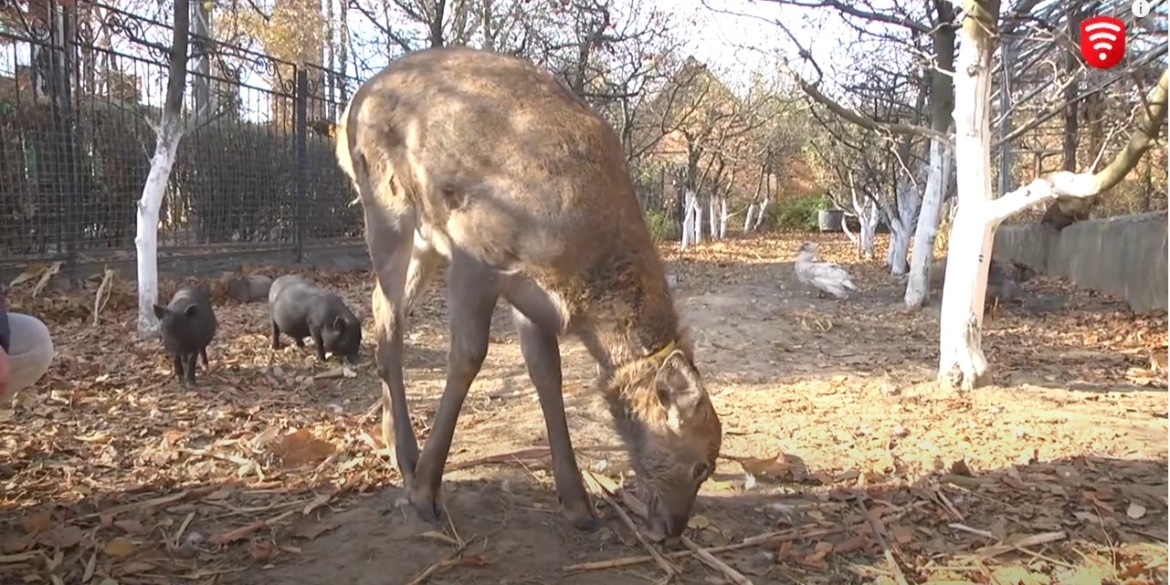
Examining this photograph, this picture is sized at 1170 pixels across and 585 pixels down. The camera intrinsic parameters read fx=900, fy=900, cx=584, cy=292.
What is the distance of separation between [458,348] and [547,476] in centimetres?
101

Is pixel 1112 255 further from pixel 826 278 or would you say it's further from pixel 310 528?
pixel 310 528

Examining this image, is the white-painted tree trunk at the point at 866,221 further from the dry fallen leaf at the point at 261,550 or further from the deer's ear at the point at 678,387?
the dry fallen leaf at the point at 261,550

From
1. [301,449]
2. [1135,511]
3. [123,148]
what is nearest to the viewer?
[1135,511]

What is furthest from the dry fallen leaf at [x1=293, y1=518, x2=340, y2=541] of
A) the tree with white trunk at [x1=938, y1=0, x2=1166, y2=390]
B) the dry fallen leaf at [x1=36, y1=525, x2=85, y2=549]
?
the tree with white trunk at [x1=938, y1=0, x2=1166, y2=390]

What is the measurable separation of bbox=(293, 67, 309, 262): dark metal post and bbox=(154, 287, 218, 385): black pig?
7.39m

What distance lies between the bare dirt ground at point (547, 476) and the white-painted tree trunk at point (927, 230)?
3412 mm

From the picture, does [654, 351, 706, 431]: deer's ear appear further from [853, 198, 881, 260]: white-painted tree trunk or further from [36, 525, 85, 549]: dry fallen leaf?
[853, 198, 881, 260]: white-painted tree trunk

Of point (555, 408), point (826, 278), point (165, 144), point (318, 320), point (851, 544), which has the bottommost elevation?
point (851, 544)

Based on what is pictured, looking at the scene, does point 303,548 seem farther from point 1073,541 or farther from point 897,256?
point 897,256

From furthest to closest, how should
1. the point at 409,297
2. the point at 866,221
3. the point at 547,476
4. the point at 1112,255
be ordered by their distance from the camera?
the point at 866,221 < the point at 1112,255 < the point at 409,297 < the point at 547,476

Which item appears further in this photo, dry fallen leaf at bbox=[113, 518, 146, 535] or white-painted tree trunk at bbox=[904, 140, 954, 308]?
white-painted tree trunk at bbox=[904, 140, 954, 308]

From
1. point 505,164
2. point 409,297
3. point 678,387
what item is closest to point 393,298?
point 409,297

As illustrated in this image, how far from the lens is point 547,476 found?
14.2ft

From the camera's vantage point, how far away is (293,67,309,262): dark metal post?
44.3 feet
